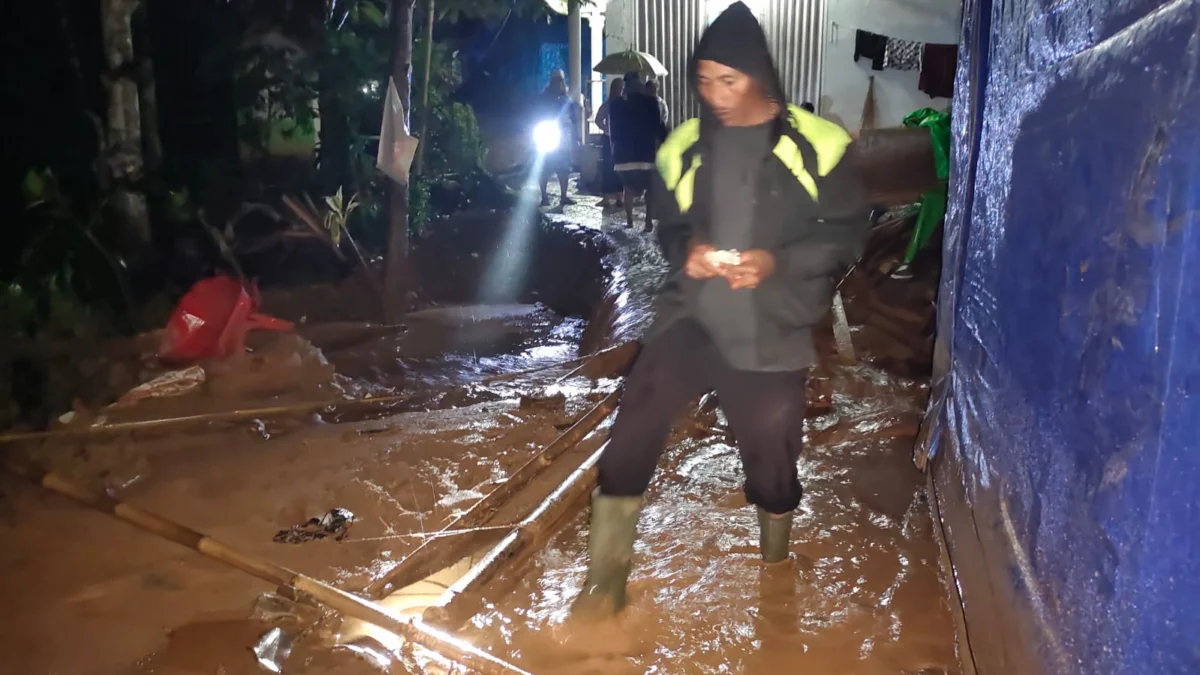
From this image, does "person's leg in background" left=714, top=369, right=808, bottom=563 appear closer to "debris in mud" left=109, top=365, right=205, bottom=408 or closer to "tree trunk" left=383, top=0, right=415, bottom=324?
"debris in mud" left=109, top=365, right=205, bottom=408

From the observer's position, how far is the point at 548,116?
46.6 feet

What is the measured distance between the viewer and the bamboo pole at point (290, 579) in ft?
7.56

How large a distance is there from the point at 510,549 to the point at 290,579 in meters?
0.75

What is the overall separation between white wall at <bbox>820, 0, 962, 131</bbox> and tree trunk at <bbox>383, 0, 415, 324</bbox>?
4.62 meters

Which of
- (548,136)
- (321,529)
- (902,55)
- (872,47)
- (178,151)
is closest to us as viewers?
(321,529)

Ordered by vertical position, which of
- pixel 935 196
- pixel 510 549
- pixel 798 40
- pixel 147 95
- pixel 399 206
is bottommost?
pixel 510 549

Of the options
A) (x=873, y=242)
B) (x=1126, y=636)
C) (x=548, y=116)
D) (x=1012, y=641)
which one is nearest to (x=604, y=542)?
(x=1012, y=641)

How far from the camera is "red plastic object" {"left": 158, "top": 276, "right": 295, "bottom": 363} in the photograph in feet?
18.4

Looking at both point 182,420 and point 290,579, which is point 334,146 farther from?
point 290,579

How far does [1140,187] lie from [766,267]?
117 cm

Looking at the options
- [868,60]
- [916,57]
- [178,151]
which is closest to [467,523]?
[178,151]

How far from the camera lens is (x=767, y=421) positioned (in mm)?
2537

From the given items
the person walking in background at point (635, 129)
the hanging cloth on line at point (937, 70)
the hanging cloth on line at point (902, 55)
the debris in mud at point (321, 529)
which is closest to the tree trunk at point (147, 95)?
the person walking in background at point (635, 129)

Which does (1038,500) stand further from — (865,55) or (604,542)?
(865,55)
